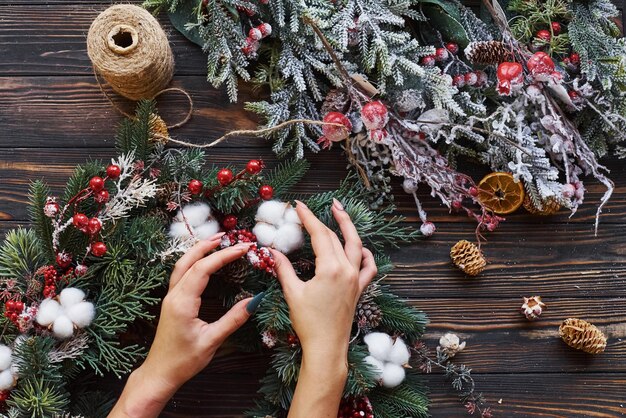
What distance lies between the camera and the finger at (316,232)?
3.59 feet

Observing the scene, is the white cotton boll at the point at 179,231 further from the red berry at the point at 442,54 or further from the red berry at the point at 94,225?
the red berry at the point at 442,54

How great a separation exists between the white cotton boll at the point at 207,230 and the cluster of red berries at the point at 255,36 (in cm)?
38

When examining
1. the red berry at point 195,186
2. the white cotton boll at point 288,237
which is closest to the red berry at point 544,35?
the white cotton boll at point 288,237

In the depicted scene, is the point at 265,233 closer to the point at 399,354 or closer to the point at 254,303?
the point at 254,303

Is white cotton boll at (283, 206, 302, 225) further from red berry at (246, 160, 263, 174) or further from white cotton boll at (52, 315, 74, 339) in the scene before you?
white cotton boll at (52, 315, 74, 339)

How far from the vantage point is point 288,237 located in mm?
1170

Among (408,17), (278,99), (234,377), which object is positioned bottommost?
(234,377)

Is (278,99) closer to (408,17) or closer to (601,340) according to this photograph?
(408,17)

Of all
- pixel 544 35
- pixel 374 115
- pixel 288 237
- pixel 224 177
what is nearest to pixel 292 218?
pixel 288 237

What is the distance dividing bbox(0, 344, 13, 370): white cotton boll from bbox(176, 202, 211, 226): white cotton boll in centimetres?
38

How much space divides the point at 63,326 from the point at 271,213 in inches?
16.7

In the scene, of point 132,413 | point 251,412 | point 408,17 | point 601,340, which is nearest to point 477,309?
point 601,340

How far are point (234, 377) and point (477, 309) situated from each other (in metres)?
0.57

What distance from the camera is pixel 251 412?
122cm
